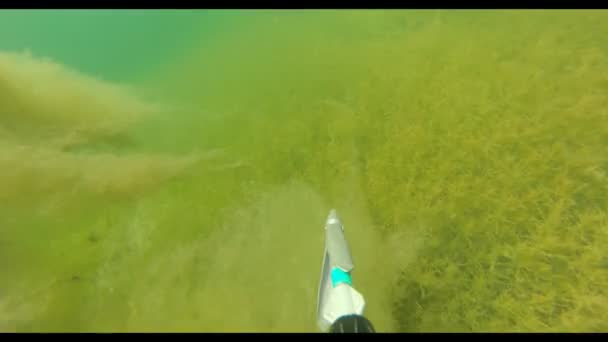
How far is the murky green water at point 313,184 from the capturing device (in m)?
1.28

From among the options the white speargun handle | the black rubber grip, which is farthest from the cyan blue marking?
the black rubber grip

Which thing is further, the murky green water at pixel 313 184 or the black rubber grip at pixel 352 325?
the murky green water at pixel 313 184

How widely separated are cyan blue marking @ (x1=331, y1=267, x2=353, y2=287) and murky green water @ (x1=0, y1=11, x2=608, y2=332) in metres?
0.18

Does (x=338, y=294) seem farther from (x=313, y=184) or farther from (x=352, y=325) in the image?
(x=313, y=184)

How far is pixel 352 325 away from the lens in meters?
0.98

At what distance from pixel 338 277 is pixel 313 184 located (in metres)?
0.49

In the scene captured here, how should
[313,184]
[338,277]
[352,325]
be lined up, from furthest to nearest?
[313,184] < [338,277] < [352,325]

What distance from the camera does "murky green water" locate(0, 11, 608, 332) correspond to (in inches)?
50.4

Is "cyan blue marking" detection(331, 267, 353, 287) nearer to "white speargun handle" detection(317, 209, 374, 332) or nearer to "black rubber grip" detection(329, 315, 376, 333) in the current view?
"white speargun handle" detection(317, 209, 374, 332)

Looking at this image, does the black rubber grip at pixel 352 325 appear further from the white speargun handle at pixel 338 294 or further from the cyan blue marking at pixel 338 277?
the cyan blue marking at pixel 338 277

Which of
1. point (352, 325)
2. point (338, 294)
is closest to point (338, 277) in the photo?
point (338, 294)

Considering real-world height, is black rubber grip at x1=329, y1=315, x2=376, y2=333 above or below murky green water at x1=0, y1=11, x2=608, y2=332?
below

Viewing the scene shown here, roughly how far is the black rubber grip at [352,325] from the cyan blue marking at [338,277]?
0.13m

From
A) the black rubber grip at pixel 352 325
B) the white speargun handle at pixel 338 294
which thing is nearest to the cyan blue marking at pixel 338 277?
the white speargun handle at pixel 338 294
